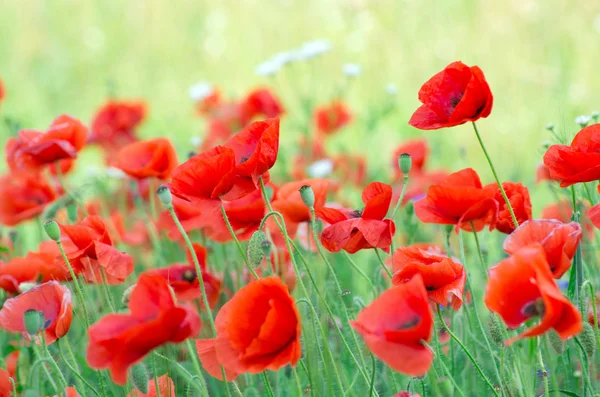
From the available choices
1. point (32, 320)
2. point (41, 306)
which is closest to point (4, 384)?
point (41, 306)

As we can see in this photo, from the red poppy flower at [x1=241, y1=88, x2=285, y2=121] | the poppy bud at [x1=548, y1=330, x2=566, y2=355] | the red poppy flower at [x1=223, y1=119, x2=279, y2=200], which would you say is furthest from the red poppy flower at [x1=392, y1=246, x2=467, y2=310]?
the red poppy flower at [x1=241, y1=88, x2=285, y2=121]

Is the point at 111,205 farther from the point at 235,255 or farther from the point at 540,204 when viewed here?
the point at 540,204

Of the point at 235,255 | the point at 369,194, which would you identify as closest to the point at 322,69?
the point at 235,255

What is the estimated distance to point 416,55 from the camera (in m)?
4.03

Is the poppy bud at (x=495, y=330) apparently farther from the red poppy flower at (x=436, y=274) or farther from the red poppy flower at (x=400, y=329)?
the red poppy flower at (x=400, y=329)

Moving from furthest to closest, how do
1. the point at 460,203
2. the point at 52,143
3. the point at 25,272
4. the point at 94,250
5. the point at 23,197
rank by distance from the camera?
1. the point at 23,197
2. the point at 52,143
3. the point at 25,272
4. the point at 94,250
5. the point at 460,203

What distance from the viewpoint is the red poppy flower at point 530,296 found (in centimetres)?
73

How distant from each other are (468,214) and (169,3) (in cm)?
500

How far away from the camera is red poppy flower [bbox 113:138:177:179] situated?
1.43m

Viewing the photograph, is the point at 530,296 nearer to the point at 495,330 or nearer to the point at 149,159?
the point at 495,330

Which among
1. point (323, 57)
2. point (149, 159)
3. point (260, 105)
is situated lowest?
point (323, 57)

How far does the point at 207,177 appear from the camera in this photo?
99 cm

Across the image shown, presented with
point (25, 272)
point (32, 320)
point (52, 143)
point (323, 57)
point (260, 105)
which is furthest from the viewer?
point (323, 57)

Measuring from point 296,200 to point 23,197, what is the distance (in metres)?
0.75
